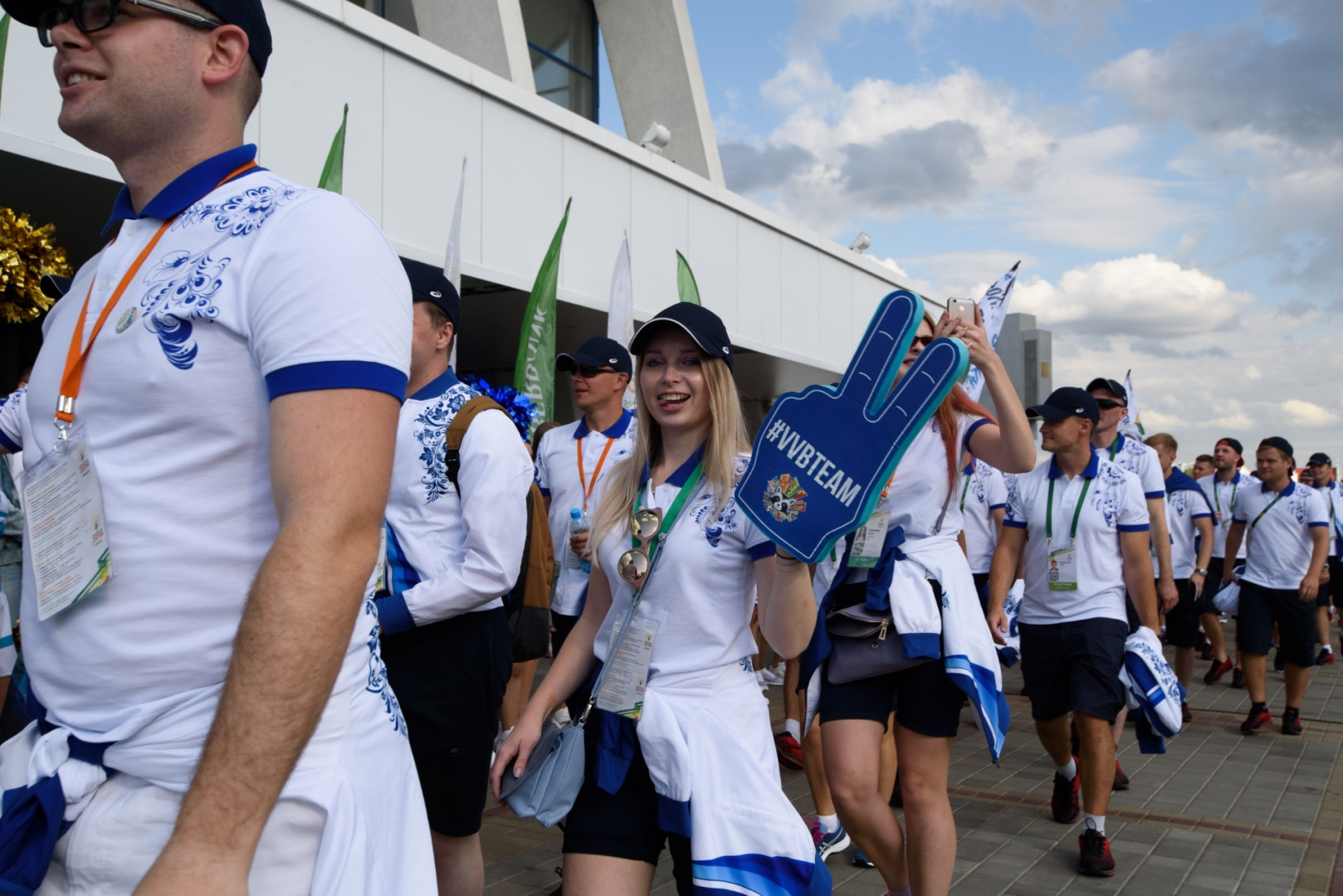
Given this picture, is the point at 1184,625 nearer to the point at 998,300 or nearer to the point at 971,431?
the point at 998,300

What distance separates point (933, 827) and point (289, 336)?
9.90ft

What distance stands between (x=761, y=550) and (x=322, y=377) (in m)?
1.55

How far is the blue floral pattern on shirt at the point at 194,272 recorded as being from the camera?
4.07 feet

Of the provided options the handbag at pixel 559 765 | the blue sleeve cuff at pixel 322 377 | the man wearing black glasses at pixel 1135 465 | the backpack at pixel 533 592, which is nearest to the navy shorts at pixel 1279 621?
the man wearing black glasses at pixel 1135 465

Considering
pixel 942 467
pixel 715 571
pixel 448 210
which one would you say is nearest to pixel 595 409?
pixel 942 467

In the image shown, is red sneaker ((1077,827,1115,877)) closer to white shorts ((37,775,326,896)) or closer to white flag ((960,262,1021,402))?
white flag ((960,262,1021,402))

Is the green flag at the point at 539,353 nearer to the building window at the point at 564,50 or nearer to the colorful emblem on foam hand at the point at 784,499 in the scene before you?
the colorful emblem on foam hand at the point at 784,499

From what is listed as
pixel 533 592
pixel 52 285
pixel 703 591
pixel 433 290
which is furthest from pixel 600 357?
pixel 703 591

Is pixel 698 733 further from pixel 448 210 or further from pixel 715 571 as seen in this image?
pixel 448 210

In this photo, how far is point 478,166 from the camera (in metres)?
11.3

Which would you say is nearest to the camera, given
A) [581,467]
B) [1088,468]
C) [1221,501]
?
[1088,468]

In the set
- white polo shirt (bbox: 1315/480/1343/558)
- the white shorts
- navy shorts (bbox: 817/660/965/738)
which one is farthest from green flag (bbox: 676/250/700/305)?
the white shorts

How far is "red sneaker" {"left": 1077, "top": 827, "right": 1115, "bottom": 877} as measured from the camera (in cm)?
470

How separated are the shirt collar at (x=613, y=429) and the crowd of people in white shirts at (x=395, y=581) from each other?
18mm
